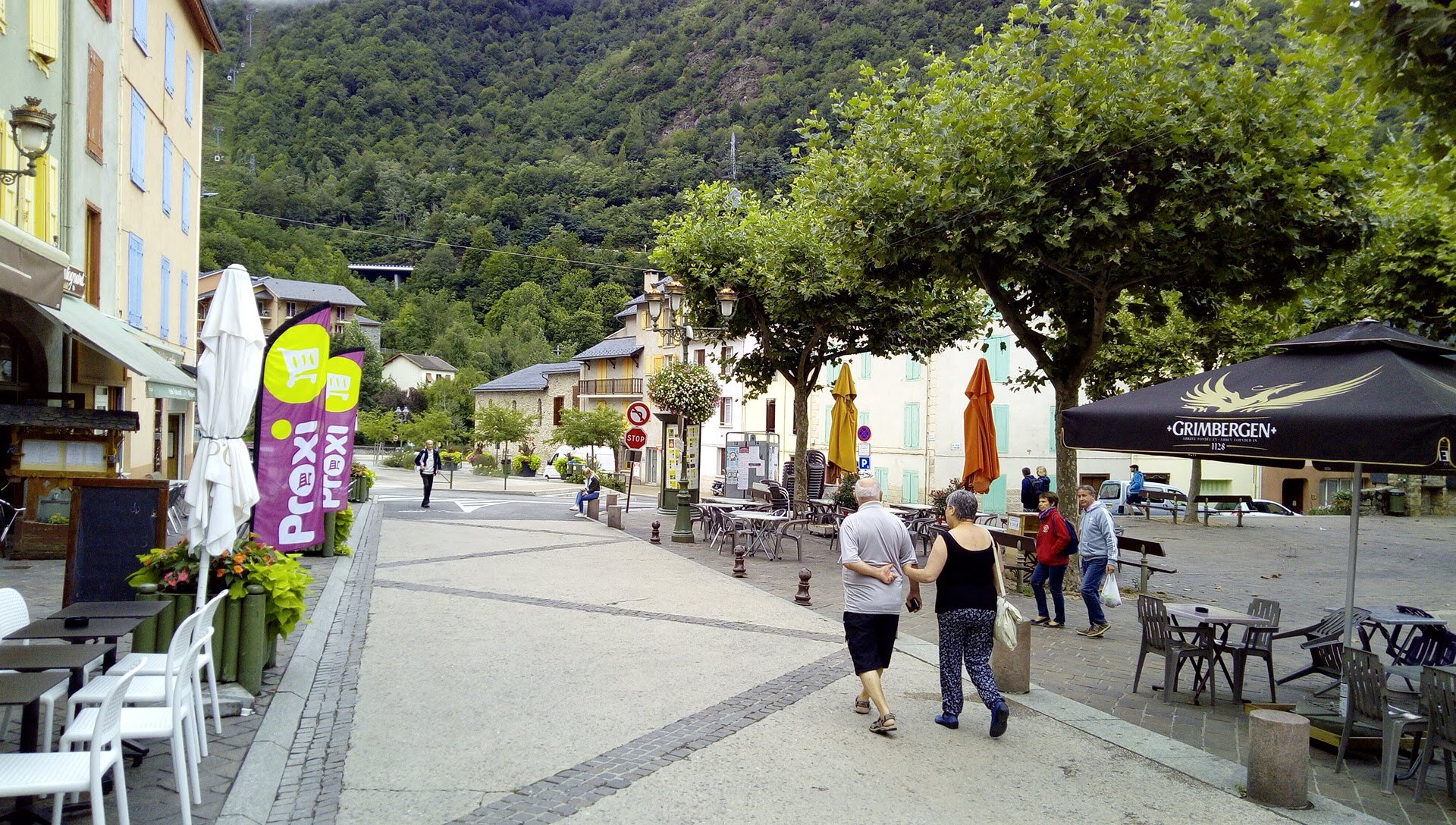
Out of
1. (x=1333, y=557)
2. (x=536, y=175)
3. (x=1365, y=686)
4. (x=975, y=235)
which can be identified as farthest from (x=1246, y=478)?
(x=536, y=175)

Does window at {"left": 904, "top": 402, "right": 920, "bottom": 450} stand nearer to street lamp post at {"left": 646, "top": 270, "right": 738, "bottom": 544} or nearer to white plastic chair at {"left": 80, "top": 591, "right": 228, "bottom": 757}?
street lamp post at {"left": 646, "top": 270, "right": 738, "bottom": 544}

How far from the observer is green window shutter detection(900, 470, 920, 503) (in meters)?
30.6

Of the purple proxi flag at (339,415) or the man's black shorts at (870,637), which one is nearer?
the man's black shorts at (870,637)

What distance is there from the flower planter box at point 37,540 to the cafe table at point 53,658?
351 inches

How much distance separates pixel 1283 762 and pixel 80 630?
6.39 metres

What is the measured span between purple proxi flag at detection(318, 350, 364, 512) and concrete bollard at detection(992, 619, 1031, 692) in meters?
7.85

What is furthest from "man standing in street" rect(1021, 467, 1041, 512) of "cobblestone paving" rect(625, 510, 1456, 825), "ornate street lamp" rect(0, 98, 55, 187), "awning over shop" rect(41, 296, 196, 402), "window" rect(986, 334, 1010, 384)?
"ornate street lamp" rect(0, 98, 55, 187)

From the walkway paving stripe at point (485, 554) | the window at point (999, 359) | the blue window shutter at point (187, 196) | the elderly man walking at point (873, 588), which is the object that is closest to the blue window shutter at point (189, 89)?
the blue window shutter at point (187, 196)

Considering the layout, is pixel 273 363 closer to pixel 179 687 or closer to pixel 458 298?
pixel 179 687

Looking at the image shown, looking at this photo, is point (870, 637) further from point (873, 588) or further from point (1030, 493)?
point (1030, 493)

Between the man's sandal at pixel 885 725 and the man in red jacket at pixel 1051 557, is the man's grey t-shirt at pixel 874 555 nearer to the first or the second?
the man's sandal at pixel 885 725

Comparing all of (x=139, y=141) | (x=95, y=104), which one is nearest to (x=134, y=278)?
(x=139, y=141)

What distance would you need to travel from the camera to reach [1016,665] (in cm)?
739

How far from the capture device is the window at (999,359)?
28.9 m
